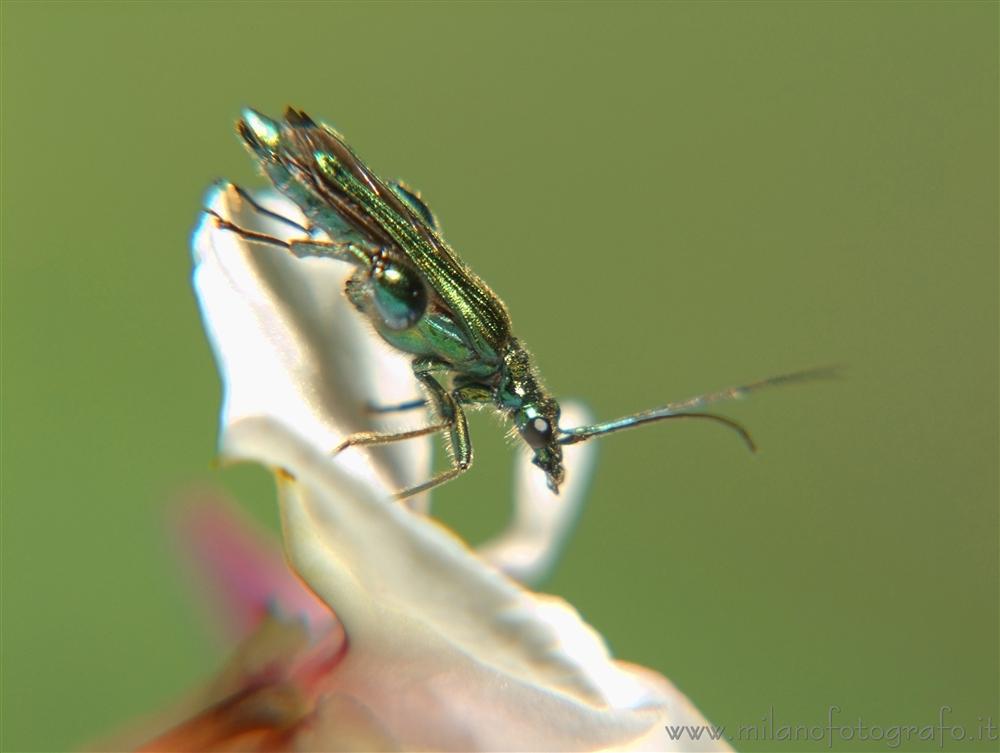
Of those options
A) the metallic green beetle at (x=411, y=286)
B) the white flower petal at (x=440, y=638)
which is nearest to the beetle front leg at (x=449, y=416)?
the metallic green beetle at (x=411, y=286)

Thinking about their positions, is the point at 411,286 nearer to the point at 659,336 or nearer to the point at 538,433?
the point at 538,433

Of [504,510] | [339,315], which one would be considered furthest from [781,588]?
[339,315]

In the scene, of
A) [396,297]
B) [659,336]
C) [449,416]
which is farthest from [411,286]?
[659,336]

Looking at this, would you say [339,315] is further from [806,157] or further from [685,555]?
[806,157]

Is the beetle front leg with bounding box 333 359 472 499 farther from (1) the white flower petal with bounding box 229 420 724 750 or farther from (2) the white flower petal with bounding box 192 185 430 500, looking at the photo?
(1) the white flower petal with bounding box 229 420 724 750

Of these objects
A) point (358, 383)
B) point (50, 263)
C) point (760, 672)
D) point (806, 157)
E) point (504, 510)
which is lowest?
point (760, 672)

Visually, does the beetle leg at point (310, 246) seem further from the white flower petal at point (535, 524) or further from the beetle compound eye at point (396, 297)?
the white flower petal at point (535, 524)
